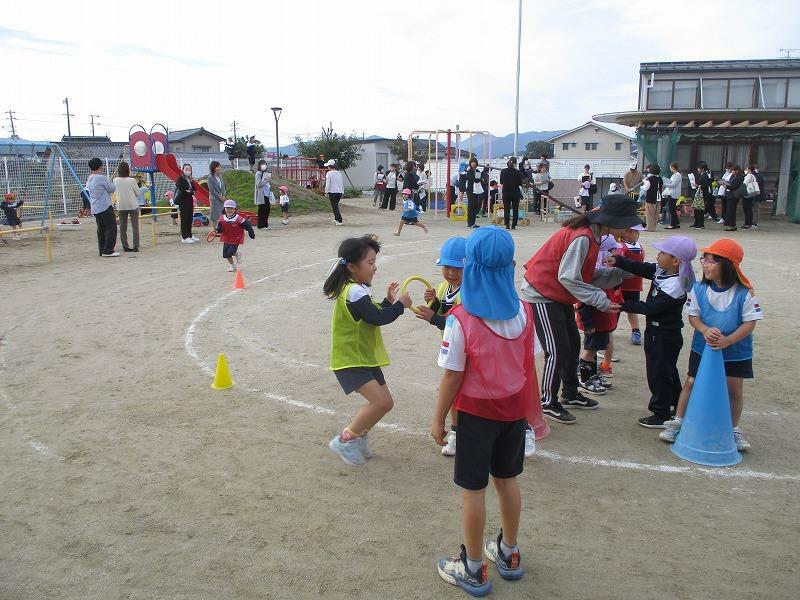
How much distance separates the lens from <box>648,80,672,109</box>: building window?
27.5m

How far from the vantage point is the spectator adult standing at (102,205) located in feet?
44.1

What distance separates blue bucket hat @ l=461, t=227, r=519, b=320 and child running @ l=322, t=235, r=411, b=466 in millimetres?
1238

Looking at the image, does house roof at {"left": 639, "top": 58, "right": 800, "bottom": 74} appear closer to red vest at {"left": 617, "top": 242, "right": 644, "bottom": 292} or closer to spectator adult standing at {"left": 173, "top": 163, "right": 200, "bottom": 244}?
spectator adult standing at {"left": 173, "top": 163, "right": 200, "bottom": 244}

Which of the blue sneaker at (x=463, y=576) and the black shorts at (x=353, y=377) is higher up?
the black shorts at (x=353, y=377)

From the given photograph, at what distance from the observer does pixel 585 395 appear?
6.02m

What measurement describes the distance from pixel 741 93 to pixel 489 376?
29341 millimetres

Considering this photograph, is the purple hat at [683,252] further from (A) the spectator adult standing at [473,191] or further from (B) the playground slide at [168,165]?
(B) the playground slide at [168,165]

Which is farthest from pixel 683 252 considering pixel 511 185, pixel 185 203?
pixel 511 185

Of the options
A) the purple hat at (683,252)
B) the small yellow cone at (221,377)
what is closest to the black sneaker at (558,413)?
the purple hat at (683,252)

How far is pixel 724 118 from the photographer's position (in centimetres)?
2278

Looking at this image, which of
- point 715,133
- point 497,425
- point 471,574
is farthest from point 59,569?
point 715,133

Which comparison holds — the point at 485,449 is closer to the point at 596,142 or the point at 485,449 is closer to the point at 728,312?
the point at 728,312

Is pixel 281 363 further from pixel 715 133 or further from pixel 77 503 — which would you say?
pixel 715 133

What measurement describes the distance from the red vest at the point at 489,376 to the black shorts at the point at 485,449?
59mm
